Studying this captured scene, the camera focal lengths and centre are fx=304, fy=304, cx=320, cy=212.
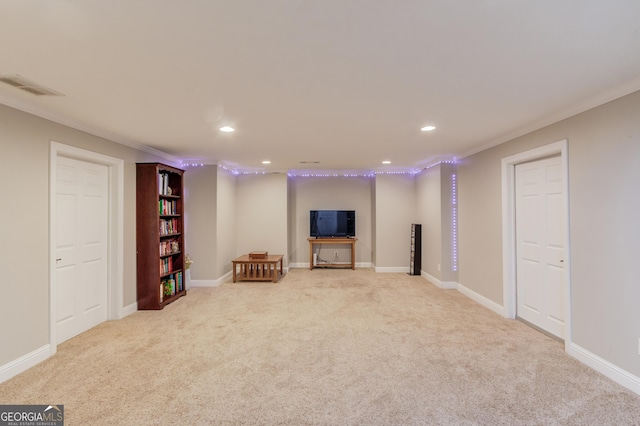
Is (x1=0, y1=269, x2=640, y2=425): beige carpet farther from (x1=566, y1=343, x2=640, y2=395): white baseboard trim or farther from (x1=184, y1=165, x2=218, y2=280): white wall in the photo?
(x1=184, y1=165, x2=218, y2=280): white wall

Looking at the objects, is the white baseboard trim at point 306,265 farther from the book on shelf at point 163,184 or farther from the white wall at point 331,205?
the book on shelf at point 163,184

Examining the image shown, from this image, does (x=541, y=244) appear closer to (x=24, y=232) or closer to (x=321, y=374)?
(x=321, y=374)

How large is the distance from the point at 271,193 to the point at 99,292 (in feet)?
12.6

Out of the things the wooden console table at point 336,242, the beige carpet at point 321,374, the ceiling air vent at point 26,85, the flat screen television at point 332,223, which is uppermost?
the ceiling air vent at point 26,85

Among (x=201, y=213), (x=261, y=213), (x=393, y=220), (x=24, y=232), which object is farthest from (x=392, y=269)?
(x=24, y=232)

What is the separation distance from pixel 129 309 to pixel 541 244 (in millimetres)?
5492

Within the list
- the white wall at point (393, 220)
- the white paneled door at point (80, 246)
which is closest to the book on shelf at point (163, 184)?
the white paneled door at point (80, 246)

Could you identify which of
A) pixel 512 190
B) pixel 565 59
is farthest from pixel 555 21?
pixel 512 190

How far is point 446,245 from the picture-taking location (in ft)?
18.6

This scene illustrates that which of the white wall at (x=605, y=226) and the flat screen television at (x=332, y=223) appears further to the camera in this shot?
the flat screen television at (x=332, y=223)

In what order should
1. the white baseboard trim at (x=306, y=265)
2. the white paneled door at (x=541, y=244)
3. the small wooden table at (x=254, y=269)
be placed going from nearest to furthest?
the white paneled door at (x=541, y=244)
the small wooden table at (x=254, y=269)
the white baseboard trim at (x=306, y=265)

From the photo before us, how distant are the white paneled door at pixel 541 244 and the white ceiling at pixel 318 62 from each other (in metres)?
0.62

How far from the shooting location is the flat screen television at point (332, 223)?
7477mm

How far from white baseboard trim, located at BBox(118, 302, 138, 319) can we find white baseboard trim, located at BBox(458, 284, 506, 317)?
5.17 metres
